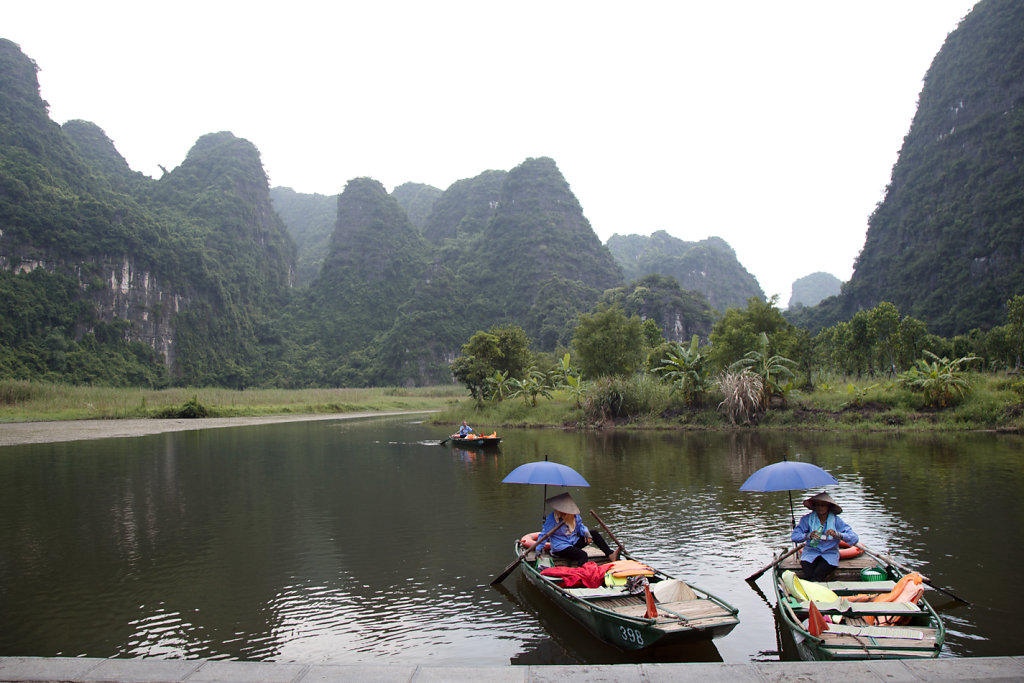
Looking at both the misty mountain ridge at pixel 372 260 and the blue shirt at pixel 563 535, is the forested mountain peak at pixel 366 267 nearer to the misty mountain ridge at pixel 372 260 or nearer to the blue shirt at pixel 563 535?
the misty mountain ridge at pixel 372 260

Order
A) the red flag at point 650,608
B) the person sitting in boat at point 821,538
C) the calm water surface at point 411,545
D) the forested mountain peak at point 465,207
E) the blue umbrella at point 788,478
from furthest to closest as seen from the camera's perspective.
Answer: the forested mountain peak at point 465,207 < the blue umbrella at point 788,478 < the person sitting in boat at point 821,538 < the calm water surface at point 411,545 < the red flag at point 650,608

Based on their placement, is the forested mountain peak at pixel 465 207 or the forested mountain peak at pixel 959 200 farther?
the forested mountain peak at pixel 465 207

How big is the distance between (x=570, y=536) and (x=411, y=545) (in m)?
3.55

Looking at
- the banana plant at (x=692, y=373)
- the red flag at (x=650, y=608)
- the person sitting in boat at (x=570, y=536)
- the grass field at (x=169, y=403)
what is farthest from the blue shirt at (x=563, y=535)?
the grass field at (x=169, y=403)

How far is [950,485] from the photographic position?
559 inches

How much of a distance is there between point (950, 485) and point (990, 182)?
77.8m

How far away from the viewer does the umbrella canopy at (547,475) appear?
9.26 metres

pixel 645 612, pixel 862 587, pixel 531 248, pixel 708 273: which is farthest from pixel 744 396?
pixel 708 273

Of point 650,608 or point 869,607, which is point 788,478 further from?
point 650,608

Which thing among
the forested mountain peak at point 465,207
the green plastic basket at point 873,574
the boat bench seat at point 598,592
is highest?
the forested mountain peak at point 465,207

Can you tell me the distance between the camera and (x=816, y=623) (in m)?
5.41

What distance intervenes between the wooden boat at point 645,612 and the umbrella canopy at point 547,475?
6.27ft

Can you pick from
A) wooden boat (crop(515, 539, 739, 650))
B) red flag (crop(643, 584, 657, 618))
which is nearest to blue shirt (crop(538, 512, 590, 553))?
wooden boat (crop(515, 539, 739, 650))

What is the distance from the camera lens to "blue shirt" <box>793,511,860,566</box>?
750cm
